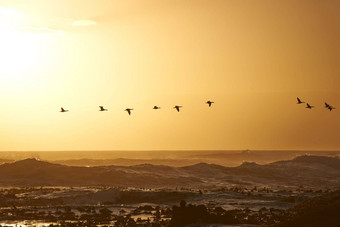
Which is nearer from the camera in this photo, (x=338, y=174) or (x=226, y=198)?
(x=226, y=198)

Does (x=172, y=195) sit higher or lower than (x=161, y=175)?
lower

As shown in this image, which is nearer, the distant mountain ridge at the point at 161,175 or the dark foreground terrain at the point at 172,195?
the dark foreground terrain at the point at 172,195

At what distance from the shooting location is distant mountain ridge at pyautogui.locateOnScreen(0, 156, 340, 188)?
90375mm

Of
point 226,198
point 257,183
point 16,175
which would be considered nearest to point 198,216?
point 226,198

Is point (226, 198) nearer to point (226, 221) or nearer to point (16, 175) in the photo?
point (226, 221)

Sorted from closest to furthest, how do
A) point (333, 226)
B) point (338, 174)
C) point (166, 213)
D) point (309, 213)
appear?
1. point (333, 226)
2. point (309, 213)
3. point (166, 213)
4. point (338, 174)

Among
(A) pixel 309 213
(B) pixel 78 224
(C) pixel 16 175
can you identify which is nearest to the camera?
(A) pixel 309 213

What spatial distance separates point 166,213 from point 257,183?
44147mm

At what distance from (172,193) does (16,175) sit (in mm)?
40348

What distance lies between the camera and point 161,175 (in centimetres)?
9775

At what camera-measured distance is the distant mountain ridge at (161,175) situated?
90.4 m

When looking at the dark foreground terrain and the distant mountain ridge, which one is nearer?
the dark foreground terrain

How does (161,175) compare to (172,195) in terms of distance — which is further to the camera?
(161,175)

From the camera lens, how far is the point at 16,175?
99.0 metres
